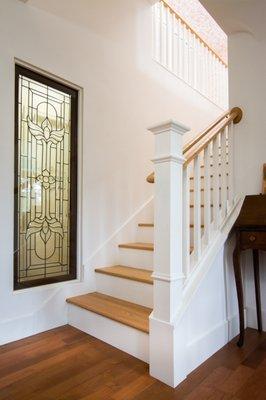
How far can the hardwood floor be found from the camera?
1.46 m

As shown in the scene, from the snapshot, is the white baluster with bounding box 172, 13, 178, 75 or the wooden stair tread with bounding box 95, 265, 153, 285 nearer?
the wooden stair tread with bounding box 95, 265, 153, 285

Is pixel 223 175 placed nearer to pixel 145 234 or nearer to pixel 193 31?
pixel 145 234

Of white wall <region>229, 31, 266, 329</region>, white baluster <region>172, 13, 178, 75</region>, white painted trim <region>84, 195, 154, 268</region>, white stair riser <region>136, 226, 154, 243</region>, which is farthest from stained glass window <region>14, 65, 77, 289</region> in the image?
white baluster <region>172, 13, 178, 75</region>

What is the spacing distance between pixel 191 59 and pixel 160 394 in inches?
163

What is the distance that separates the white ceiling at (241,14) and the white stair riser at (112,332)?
2.44 m

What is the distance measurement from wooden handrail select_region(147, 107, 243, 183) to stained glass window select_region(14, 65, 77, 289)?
0.89 meters

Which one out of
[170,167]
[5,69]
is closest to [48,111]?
[5,69]

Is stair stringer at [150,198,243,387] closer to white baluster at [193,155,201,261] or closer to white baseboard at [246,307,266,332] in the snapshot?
white baluster at [193,155,201,261]

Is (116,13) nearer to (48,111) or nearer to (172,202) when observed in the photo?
(48,111)

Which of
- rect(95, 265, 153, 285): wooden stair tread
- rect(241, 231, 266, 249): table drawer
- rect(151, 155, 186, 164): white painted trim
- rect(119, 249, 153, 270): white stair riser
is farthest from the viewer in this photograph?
rect(119, 249, 153, 270): white stair riser

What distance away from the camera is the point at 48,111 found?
2379 millimetres

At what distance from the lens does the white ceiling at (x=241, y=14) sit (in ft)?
7.00

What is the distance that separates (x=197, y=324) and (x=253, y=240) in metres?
0.67

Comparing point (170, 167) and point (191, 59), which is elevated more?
point (191, 59)
